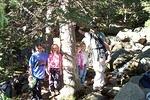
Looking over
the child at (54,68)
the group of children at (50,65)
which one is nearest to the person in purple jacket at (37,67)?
the group of children at (50,65)

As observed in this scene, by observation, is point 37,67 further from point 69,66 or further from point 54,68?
point 69,66

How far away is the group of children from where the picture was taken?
11164 mm

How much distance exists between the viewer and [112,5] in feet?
32.9

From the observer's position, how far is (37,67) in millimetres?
11133

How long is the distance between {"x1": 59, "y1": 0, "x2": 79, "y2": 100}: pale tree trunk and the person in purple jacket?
66cm

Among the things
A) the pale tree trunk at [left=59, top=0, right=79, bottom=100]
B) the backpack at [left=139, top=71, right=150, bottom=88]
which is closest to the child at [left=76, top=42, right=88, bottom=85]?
the pale tree trunk at [left=59, top=0, right=79, bottom=100]

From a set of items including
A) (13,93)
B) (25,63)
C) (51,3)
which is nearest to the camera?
(51,3)

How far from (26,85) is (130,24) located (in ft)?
41.8

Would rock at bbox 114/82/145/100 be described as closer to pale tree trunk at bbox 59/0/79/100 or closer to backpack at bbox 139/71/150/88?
backpack at bbox 139/71/150/88

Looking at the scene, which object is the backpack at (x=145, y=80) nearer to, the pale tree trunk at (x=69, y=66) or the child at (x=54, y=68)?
the pale tree trunk at (x=69, y=66)

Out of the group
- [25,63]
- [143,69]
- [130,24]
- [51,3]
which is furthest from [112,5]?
[130,24]

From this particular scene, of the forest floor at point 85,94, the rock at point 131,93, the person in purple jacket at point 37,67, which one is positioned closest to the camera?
the rock at point 131,93

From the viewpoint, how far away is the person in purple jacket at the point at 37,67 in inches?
439

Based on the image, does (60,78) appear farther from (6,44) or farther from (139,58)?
(139,58)
